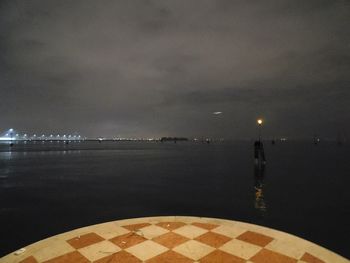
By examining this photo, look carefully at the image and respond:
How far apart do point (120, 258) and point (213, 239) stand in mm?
2269

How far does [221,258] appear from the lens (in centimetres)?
525

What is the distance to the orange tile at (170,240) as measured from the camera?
5891 mm

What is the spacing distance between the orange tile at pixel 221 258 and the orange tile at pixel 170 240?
2.85ft

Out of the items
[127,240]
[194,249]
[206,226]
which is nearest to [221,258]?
[194,249]

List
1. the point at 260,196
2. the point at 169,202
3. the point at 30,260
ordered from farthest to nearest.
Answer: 1. the point at 260,196
2. the point at 169,202
3. the point at 30,260

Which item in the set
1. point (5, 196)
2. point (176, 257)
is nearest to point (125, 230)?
point (176, 257)

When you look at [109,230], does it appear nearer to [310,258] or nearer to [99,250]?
[99,250]

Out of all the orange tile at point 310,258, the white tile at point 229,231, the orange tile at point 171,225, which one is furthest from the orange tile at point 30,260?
the orange tile at point 310,258

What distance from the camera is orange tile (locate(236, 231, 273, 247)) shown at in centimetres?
599

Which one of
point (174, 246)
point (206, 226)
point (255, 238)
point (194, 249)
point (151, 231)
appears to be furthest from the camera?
point (206, 226)

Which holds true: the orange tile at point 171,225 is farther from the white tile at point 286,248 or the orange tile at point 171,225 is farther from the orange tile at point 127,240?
the white tile at point 286,248

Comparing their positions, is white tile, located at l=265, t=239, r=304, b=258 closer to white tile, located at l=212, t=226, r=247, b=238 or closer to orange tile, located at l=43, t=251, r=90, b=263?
white tile, located at l=212, t=226, r=247, b=238

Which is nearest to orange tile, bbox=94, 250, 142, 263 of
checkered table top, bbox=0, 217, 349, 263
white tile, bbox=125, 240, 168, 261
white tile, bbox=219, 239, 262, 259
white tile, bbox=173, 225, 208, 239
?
checkered table top, bbox=0, 217, 349, 263

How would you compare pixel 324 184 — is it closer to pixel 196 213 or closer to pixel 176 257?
pixel 196 213
